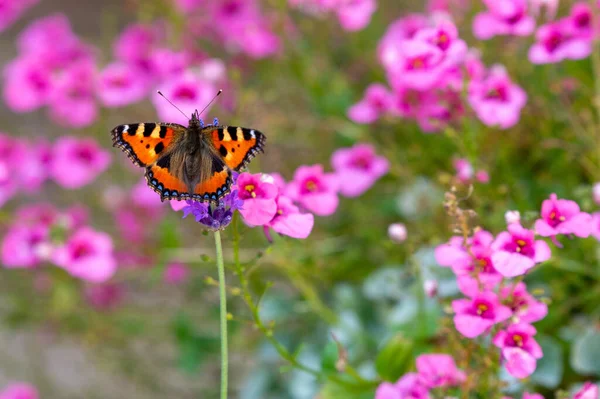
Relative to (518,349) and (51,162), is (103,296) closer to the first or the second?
(51,162)

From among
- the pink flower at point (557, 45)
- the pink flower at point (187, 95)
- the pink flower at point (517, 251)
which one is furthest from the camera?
the pink flower at point (187, 95)

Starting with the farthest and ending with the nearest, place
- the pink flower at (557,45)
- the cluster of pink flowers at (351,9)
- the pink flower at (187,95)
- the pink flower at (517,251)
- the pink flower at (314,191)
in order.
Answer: the cluster of pink flowers at (351,9), the pink flower at (187,95), the pink flower at (557,45), the pink flower at (314,191), the pink flower at (517,251)

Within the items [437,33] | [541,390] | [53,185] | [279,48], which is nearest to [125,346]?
[53,185]

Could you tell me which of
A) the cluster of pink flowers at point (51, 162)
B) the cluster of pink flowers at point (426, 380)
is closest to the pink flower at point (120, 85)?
the cluster of pink flowers at point (51, 162)

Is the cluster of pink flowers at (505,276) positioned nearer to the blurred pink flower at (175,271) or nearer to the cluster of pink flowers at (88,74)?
the cluster of pink flowers at (88,74)

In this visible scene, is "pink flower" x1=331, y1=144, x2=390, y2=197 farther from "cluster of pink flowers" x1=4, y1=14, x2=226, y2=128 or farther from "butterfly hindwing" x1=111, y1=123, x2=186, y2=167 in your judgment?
"butterfly hindwing" x1=111, y1=123, x2=186, y2=167

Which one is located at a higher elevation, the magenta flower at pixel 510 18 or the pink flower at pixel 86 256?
the magenta flower at pixel 510 18

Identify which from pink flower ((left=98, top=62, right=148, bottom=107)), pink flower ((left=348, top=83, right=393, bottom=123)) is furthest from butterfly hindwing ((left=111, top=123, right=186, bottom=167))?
pink flower ((left=98, top=62, right=148, bottom=107))

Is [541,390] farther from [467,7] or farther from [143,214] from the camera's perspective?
[143,214]
